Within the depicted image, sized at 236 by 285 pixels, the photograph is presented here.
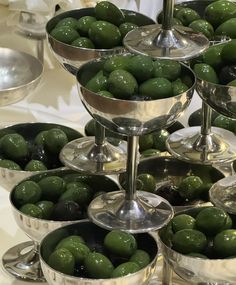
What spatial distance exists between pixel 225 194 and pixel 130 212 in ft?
0.60

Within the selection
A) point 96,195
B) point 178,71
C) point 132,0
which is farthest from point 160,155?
point 132,0

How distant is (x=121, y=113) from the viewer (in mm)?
901

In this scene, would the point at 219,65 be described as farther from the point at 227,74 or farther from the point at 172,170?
the point at 172,170

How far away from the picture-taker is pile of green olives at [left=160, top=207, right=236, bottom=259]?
3.26ft

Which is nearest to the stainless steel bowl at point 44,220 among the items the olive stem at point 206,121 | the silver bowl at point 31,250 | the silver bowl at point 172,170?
the silver bowl at point 31,250

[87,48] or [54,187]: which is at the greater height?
[87,48]

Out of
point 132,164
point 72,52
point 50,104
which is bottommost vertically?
point 50,104

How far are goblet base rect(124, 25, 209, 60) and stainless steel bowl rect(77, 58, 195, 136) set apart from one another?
0.06 m

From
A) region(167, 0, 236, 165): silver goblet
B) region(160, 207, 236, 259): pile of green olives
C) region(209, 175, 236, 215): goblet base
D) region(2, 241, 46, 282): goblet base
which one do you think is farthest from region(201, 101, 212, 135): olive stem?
region(2, 241, 46, 282): goblet base

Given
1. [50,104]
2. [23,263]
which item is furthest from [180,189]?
[50,104]

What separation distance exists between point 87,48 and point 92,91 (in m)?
0.19

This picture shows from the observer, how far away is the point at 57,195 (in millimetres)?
1130

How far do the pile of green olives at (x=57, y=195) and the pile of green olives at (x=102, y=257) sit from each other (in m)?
0.07

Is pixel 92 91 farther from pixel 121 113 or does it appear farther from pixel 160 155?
pixel 160 155
